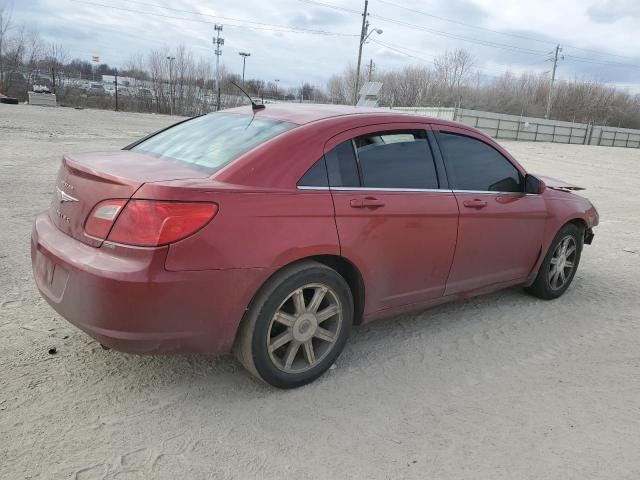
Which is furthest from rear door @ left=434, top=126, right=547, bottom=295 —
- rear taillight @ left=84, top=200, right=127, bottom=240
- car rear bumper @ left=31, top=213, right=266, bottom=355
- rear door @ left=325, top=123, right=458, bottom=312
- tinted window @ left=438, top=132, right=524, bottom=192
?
rear taillight @ left=84, top=200, right=127, bottom=240

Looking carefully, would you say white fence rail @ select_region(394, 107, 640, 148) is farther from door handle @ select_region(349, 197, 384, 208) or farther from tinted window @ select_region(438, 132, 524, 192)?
door handle @ select_region(349, 197, 384, 208)

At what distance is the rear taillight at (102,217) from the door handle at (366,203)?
4.19 feet

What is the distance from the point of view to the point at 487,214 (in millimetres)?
3918

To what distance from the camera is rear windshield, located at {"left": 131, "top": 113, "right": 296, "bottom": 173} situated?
304cm

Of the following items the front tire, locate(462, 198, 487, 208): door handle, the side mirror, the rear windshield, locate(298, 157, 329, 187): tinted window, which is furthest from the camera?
the side mirror

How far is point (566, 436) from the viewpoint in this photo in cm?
279

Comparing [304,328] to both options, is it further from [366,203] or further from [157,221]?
[157,221]

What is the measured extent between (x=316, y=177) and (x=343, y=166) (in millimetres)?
238

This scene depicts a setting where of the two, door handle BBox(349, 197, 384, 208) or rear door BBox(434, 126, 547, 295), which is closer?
door handle BBox(349, 197, 384, 208)

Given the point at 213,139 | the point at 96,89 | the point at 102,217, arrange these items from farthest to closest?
the point at 96,89, the point at 213,139, the point at 102,217

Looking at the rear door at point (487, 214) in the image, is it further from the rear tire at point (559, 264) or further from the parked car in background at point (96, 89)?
the parked car in background at point (96, 89)

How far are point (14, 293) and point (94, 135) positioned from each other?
14.6m

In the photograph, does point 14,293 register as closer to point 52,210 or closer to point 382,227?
point 52,210

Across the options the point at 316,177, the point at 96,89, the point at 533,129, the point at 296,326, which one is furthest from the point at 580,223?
the point at 533,129
